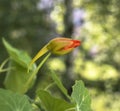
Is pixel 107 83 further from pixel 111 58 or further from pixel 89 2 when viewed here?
pixel 89 2

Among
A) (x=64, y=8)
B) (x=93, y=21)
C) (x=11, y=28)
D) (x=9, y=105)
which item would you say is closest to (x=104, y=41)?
(x=93, y=21)

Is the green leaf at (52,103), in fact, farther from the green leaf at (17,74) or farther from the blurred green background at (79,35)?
the blurred green background at (79,35)

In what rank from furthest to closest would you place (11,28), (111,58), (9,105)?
(11,28) < (111,58) < (9,105)

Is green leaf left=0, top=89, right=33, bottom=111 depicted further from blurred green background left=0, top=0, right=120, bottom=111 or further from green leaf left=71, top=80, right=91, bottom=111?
blurred green background left=0, top=0, right=120, bottom=111

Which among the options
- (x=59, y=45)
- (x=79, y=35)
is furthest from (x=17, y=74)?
(x=79, y=35)

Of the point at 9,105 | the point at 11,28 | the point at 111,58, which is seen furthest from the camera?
the point at 11,28

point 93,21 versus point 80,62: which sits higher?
point 93,21

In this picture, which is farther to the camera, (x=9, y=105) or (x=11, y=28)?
(x=11, y=28)

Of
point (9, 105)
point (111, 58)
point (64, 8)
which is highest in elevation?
point (9, 105)
